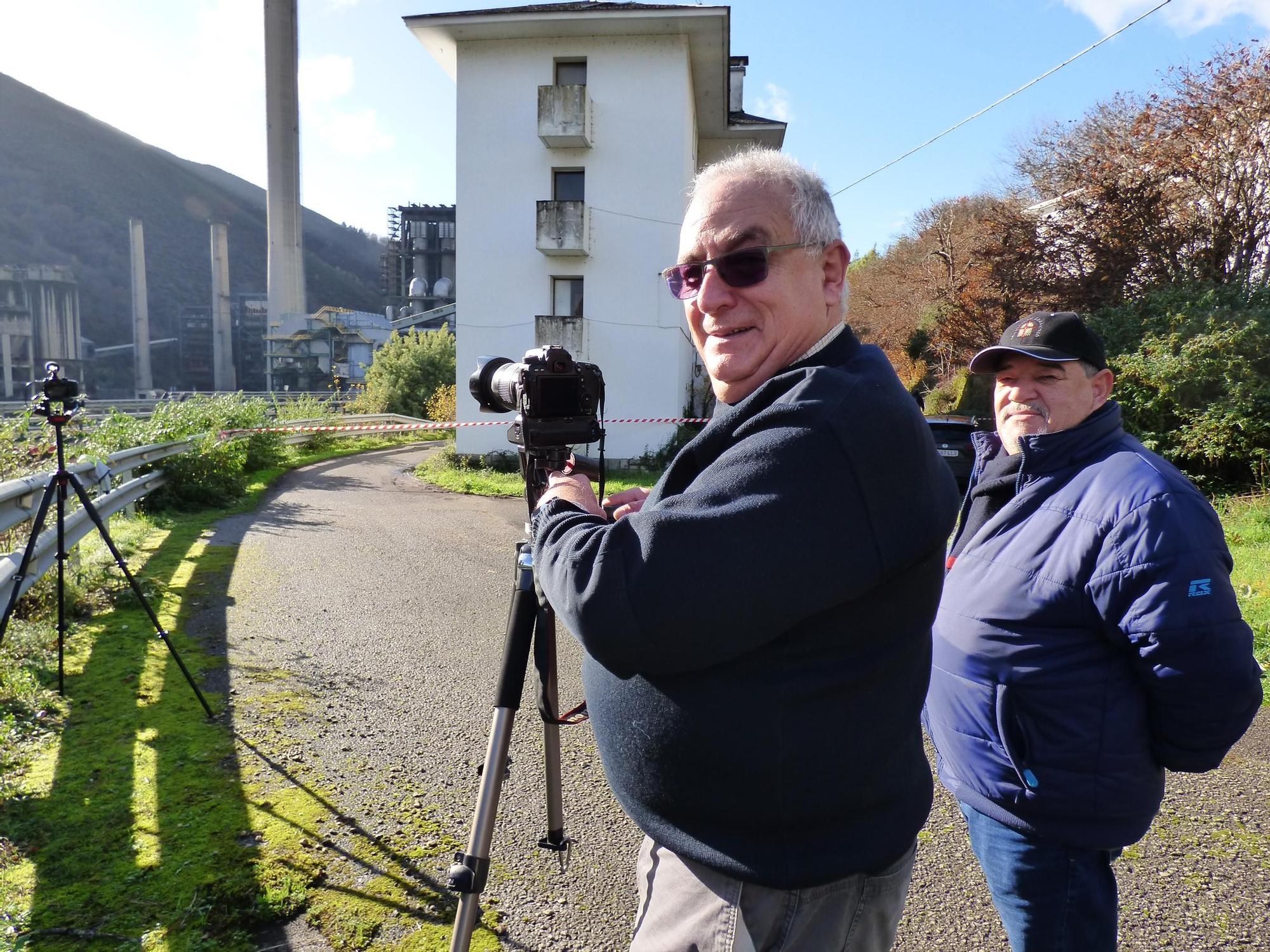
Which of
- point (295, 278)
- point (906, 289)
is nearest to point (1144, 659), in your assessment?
point (906, 289)

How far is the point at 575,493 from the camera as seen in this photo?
1.48 m

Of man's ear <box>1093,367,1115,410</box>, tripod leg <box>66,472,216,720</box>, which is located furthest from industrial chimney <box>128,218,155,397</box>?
man's ear <box>1093,367,1115,410</box>

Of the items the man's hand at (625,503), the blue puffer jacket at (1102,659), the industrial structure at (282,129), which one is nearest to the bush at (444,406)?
the man's hand at (625,503)

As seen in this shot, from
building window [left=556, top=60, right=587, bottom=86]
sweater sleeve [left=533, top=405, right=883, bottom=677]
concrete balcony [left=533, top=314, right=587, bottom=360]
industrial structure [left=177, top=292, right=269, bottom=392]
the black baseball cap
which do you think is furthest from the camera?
industrial structure [left=177, top=292, right=269, bottom=392]

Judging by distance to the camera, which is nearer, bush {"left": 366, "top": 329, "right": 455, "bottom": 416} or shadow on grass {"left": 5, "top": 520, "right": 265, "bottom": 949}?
shadow on grass {"left": 5, "top": 520, "right": 265, "bottom": 949}

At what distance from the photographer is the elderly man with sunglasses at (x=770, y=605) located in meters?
1.16

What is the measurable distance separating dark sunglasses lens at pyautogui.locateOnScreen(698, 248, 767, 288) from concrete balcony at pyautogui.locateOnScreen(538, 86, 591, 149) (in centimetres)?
1981

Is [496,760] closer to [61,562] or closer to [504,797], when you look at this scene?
[504,797]

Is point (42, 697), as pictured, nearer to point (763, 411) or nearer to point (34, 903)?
point (34, 903)

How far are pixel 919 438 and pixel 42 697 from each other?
164 inches

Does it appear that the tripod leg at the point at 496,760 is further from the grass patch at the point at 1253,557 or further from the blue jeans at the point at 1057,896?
the grass patch at the point at 1253,557

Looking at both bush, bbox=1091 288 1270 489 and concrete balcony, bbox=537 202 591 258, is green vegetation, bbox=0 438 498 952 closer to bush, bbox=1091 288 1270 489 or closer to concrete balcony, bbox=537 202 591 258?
bush, bbox=1091 288 1270 489

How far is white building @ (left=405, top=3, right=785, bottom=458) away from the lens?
1977 cm

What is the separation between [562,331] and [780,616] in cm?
1975
